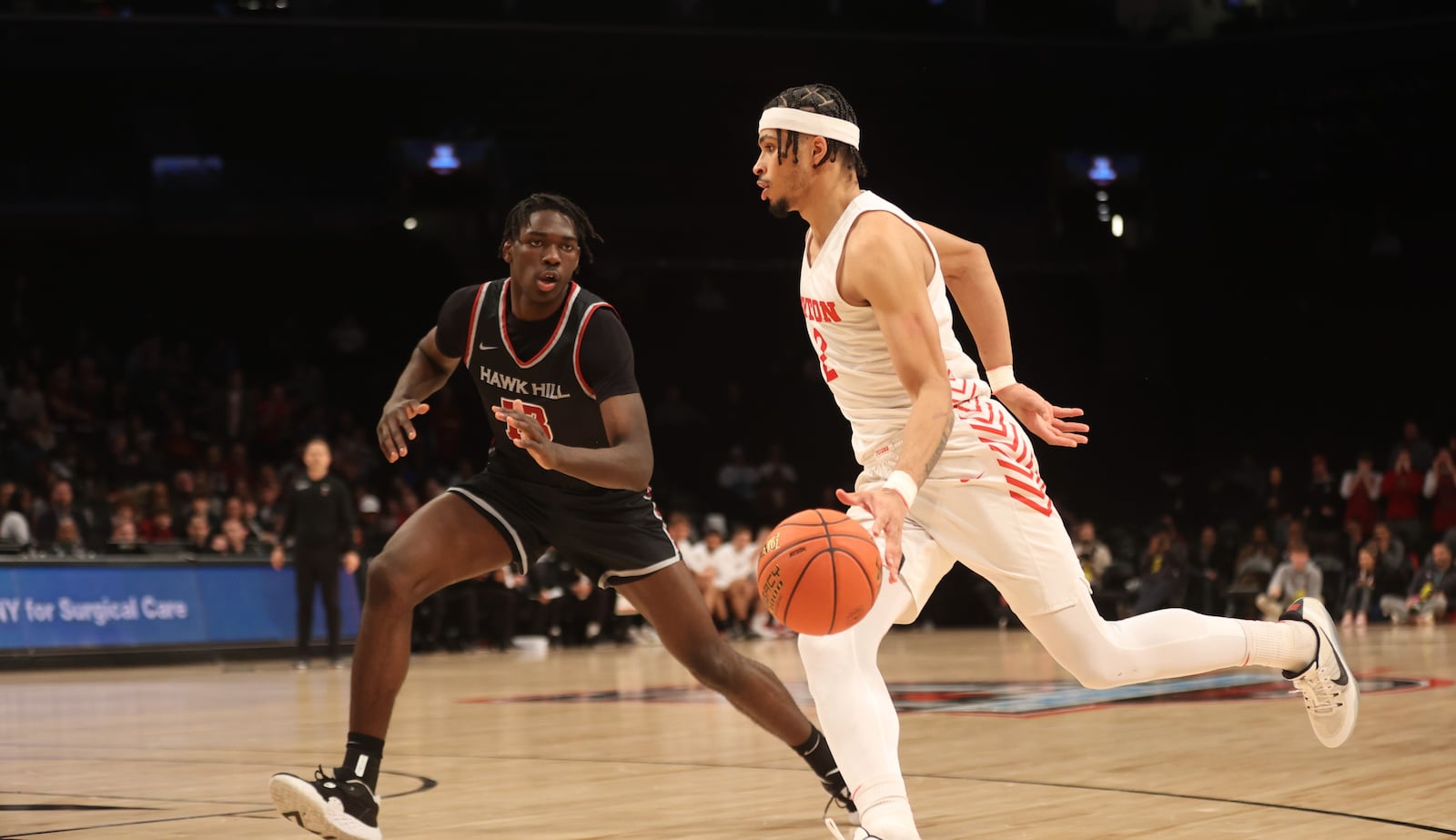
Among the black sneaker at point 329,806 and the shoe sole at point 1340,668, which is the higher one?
the shoe sole at point 1340,668

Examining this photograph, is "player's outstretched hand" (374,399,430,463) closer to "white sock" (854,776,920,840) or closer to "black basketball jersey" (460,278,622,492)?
"black basketball jersey" (460,278,622,492)

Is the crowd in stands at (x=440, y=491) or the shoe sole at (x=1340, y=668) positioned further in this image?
the crowd in stands at (x=440, y=491)

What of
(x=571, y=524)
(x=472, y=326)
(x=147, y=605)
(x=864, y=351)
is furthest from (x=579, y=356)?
(x=147, y=605)

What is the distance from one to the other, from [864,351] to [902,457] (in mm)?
436

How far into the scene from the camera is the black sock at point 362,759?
4.87 meters

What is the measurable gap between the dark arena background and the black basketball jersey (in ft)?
26.3

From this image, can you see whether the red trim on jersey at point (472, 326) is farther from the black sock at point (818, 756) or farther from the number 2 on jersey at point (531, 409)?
the black sock at point (818, 756)

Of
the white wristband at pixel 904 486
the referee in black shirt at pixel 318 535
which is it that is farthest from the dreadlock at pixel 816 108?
the referee in black shirt at pixel 318 535

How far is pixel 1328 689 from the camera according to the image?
5.24 meters

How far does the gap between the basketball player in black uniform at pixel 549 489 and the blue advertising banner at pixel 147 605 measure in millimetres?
9798

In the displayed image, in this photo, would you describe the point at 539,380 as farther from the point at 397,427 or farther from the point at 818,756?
the point at 818,756

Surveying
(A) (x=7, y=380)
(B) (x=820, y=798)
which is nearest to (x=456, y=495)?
(B) (x=820, y=798)

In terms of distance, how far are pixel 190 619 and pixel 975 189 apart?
12.9 metres

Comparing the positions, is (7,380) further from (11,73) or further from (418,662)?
(418,662)
